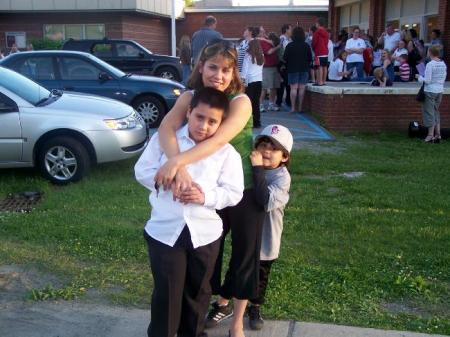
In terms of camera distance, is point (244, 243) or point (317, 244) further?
point (317, 244)

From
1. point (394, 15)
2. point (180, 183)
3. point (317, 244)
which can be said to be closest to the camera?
point (180, 183)

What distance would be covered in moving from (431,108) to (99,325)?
8.53m

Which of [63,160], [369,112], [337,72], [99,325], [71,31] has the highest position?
[71,31]

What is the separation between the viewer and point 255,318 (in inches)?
144

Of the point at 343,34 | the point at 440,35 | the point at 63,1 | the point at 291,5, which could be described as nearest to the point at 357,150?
the point at 440,35

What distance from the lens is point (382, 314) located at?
152 inches

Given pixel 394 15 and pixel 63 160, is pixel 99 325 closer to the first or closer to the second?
pixel 63 160

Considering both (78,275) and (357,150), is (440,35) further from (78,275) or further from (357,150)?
(78,275)

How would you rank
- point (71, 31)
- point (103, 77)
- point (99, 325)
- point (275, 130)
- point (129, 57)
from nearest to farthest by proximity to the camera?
1. point (275, 130)
2. point (99, 325)
3. point (103, 77)
4. point (129, 57)
5. point (71, 31)

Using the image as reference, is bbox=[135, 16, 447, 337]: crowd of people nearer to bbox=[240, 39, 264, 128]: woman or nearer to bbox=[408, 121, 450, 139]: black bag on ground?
bbox=[240, 39, 264, 128]: woman

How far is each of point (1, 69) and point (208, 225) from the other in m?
6.32

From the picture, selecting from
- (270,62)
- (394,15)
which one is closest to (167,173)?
(270,62)

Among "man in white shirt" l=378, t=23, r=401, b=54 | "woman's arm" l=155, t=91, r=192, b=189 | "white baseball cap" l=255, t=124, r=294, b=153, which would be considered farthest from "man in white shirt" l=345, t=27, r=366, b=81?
"woman's arm" l=155, t=91, r=192, b=189

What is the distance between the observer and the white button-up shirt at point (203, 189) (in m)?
2.79
